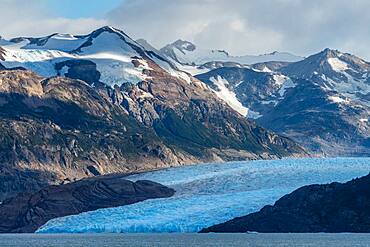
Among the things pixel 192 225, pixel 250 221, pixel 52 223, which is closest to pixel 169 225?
pixel 192 225

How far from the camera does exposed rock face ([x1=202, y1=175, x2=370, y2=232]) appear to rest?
171 metres

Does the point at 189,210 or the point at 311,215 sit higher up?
the point at 189,210

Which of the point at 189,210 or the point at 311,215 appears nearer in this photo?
the point at 311,215

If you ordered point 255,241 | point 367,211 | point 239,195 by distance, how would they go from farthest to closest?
point 239,195 → point 367,211 → point 255,241

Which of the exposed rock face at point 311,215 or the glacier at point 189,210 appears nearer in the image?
the exposed rock face at point 311,215

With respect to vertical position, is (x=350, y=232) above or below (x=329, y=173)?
below

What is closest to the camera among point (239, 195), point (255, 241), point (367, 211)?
point (255, 241)

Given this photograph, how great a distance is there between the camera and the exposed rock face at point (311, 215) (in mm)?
170750

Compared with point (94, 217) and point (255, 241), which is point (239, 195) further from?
point (255, 241)

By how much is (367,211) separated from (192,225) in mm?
31839

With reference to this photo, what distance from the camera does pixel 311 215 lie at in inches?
6791

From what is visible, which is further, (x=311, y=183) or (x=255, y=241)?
(x=311, y=183)

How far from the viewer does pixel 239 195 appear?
18712cm

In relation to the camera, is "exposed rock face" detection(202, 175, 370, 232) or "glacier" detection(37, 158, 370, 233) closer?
"exposed rock face" detection(202, 175, 370, 232)
